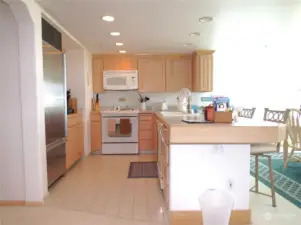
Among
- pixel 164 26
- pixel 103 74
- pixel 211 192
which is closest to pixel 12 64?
pixel 164 26

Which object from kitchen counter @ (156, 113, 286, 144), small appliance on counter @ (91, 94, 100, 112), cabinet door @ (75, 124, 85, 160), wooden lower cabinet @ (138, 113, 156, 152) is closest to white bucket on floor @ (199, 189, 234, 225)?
kitchen counter @ (156, 113, 286, 144)

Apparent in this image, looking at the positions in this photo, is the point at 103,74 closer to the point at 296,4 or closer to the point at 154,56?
the point at 154,56

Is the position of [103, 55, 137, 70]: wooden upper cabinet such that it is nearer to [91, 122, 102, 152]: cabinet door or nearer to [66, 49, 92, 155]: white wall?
[66, 49, 92, 155]: white wall

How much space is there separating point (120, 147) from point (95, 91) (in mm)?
1319

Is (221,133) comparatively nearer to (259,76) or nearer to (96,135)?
(96,135)

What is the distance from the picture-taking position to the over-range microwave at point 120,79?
4.85 meters

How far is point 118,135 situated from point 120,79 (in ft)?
3.88

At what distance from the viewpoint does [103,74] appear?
4.86 meters

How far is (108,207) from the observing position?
2.33 m

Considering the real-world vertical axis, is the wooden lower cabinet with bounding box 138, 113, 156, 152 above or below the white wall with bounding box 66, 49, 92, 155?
below

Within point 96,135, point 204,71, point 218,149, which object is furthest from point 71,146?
point 204,71

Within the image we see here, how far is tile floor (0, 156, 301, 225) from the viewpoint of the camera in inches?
81.5

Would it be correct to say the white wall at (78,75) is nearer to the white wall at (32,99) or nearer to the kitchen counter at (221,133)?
the white wall at (32,99)

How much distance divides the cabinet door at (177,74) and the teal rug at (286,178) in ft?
7.03
